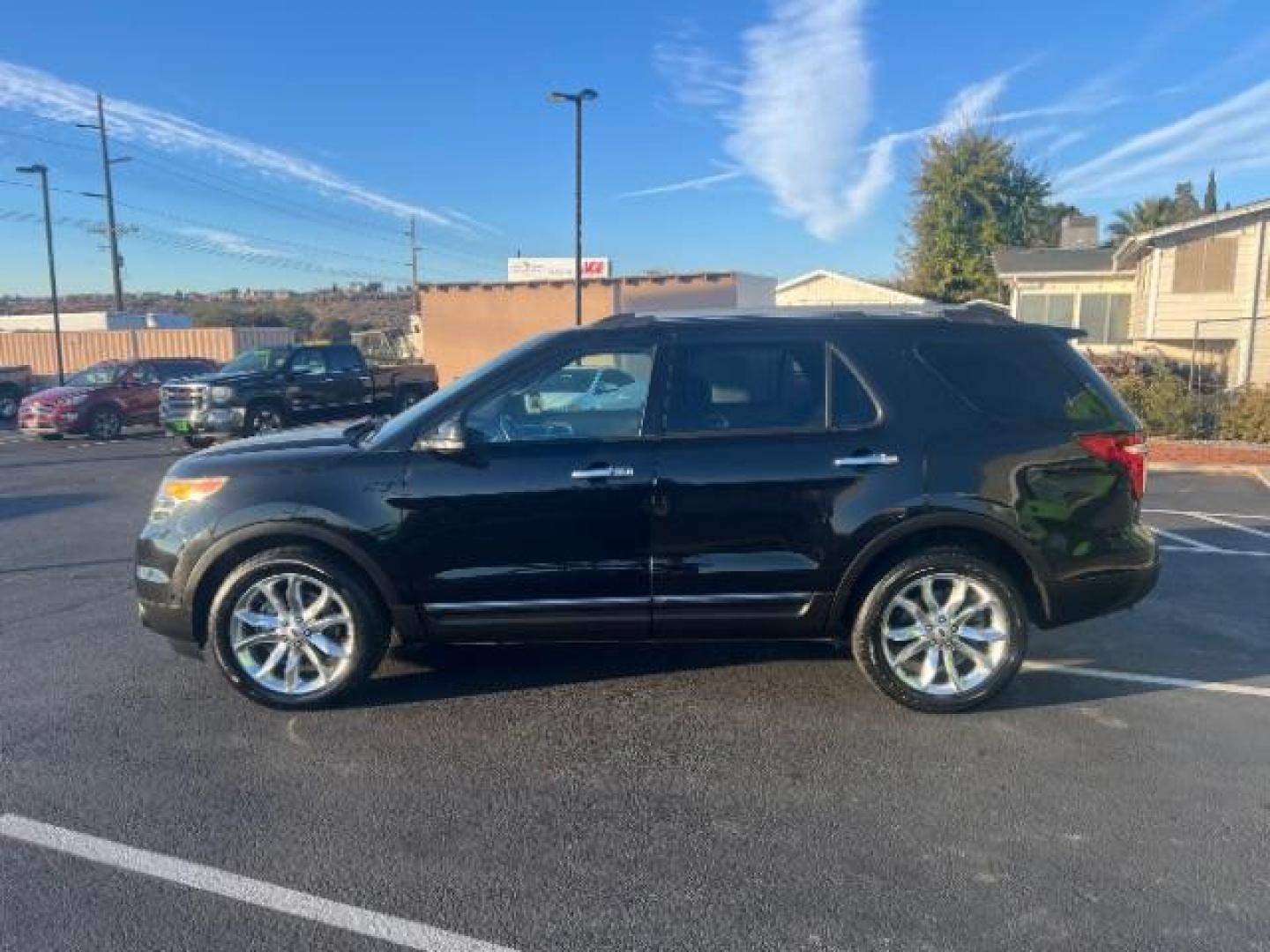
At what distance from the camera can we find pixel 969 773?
12.1ft

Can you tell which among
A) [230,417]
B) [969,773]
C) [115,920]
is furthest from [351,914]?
[230,417]

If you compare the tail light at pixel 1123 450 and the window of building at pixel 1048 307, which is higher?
the window of building at pixel 1048 307

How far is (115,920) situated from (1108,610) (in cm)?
424

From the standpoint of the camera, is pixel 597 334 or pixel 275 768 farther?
pixel 597 334

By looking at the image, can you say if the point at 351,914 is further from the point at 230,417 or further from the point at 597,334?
the point at 230,417

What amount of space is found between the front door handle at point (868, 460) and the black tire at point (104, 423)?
18.5 meters

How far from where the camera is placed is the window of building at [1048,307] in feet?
88.9

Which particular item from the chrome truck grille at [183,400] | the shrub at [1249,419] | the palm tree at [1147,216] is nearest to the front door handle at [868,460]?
the shrub at [1249,419]

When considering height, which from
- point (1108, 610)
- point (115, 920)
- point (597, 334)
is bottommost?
point (115, 920)

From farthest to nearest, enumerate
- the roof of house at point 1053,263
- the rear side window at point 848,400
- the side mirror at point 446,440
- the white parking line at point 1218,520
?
the roof of house at point 1053,263, the white parking line at point 1218,520, the rear side window at point 848,400, the side mirror at point 446,440

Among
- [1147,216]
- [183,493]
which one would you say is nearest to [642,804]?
[183,493]

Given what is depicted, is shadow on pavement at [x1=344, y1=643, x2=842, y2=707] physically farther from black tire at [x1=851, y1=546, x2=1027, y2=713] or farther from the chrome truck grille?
the chrome truck grille

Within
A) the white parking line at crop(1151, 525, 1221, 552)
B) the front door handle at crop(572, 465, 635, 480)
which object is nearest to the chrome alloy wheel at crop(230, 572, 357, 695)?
the front door handle at crop(572, 465, 635, 480)

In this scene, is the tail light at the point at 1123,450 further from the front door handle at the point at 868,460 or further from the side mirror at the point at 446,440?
the side mirror at the point at 446,440
